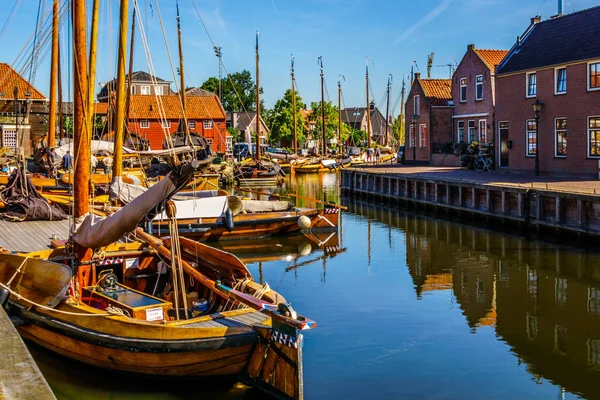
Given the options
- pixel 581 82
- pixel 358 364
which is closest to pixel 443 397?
pixel 358 364

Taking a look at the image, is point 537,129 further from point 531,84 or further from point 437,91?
point 437,91

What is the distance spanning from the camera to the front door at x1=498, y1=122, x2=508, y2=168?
36.6 metres

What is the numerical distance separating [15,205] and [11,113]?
27027mm

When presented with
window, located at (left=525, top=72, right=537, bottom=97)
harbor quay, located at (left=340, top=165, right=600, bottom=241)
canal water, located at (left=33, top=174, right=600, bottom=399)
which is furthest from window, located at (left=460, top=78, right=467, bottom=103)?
canal water, located at (left=33, top=174, right=600, bottom=399)

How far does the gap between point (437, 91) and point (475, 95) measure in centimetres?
544

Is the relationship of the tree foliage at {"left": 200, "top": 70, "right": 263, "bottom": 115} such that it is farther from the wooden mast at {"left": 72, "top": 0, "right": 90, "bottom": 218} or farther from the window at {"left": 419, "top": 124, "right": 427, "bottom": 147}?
the wooden mast at {"left": 72, "top": 0, "right": 90, "bottom": 218}

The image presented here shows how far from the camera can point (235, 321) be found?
374 inches

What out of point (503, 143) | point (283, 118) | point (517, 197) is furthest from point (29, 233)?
point (283, 118)

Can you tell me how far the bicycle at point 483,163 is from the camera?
37.6 m

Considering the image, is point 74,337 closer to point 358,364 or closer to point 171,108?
point 358,364

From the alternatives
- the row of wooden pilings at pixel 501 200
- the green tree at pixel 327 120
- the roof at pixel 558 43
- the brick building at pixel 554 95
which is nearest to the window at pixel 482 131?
the brick building at pixel 554 95

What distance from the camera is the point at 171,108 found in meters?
71.2

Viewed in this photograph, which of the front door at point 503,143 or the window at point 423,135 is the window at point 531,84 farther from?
the window at point 423,135

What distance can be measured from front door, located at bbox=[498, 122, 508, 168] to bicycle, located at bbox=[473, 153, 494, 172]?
24.1 inches
